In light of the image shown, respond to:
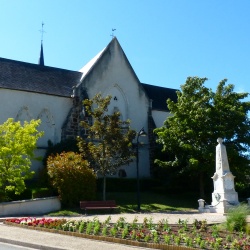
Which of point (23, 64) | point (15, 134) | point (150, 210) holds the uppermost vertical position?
point (23, 64)

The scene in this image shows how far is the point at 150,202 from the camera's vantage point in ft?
85.0

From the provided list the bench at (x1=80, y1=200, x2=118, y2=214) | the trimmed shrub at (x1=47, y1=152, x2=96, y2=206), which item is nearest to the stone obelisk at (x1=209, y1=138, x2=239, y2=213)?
the bench at (x1=80, y1=200, x2=118, y2=214)

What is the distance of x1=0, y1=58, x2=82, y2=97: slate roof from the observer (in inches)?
1215

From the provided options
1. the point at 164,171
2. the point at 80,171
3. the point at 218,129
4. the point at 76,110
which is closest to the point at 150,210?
the point at 80,171

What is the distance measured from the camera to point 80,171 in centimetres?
2275

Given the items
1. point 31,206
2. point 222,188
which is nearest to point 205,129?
point 222,188

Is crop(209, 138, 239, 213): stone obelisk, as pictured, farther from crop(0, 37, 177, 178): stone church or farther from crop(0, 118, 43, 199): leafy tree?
crop(0, 37, 177, 178): stone church

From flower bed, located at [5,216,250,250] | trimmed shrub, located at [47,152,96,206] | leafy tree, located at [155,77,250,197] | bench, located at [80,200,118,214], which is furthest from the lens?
leafy tree, located at [155,77,250,197]

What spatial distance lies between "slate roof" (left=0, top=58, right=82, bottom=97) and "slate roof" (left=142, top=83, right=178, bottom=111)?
27.8ft

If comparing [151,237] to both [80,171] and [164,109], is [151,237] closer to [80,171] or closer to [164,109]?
[80,171]

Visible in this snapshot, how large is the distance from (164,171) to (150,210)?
10.0 metres

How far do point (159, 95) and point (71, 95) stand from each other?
1225cm

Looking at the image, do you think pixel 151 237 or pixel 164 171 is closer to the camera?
pixel 151 237

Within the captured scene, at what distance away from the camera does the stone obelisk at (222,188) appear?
22156mm
